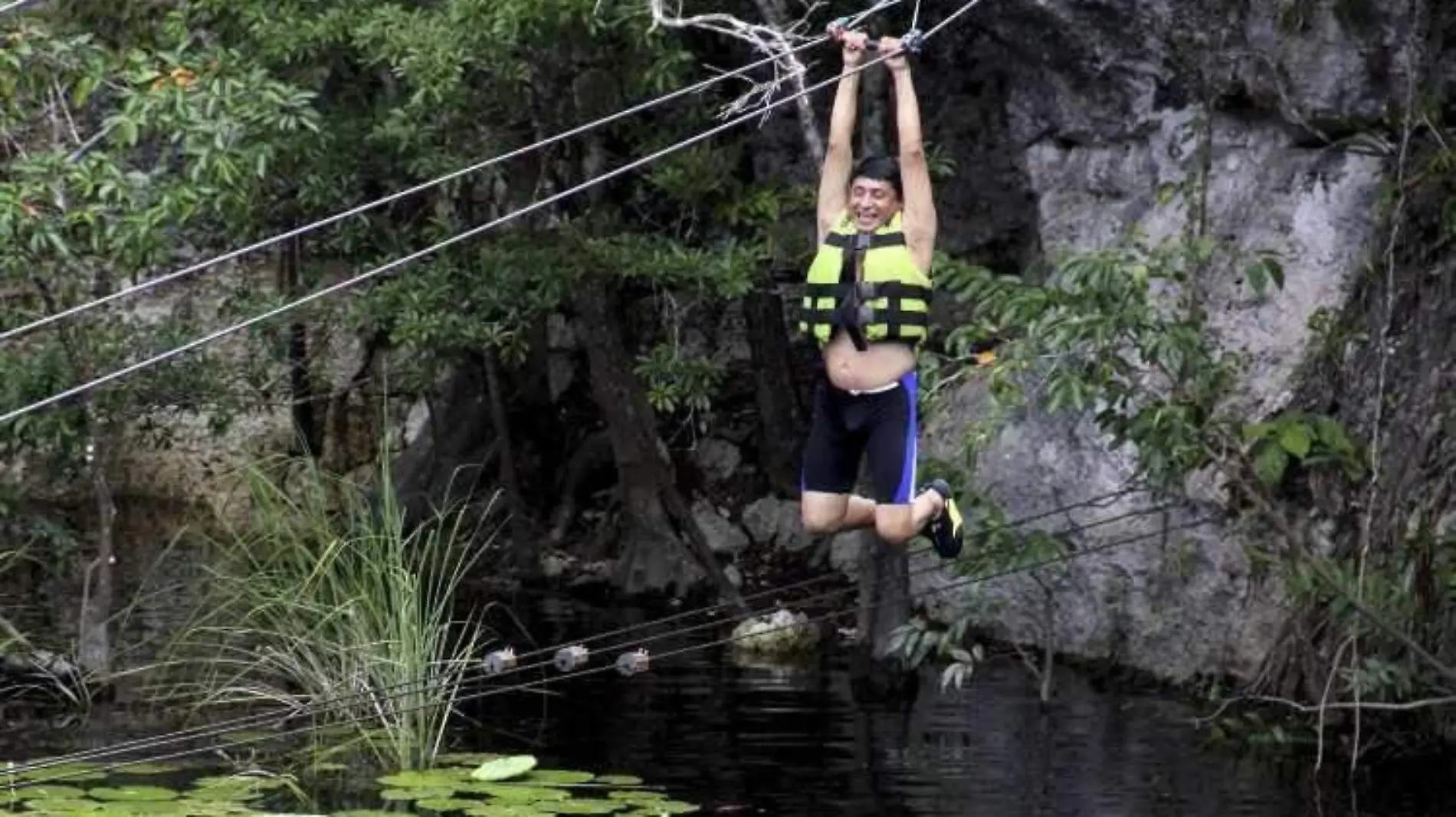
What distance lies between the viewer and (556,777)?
33.5 feet

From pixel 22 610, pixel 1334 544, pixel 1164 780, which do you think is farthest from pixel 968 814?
pixel 22 610

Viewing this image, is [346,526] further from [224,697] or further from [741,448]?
[741,448]

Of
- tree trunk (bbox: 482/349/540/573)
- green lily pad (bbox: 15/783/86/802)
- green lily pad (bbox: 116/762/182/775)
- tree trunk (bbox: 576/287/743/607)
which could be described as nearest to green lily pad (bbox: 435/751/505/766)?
green lily pad (bbox: 116/762/182/775)

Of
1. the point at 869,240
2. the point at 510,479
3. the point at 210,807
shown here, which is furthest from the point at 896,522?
the point at 510,479

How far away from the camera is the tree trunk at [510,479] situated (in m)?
15.7

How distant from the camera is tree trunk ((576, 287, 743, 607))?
46.2 ft

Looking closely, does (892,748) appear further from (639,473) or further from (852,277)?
(639,473)

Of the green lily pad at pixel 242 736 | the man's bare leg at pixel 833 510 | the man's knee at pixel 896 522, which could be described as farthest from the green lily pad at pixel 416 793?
the man's knee at pixel 896 522

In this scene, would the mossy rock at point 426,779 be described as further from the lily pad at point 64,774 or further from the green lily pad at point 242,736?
the lily pad at point 64,774

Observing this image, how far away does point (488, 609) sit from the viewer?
48.9 feet

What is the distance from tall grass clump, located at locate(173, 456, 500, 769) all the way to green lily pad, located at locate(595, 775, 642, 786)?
2.23 ft

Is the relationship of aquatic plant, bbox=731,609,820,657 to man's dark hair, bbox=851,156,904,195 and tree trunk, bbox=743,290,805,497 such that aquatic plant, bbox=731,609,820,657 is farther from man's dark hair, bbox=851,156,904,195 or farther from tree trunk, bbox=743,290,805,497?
man's dark hair, bbox=851,156,904,195

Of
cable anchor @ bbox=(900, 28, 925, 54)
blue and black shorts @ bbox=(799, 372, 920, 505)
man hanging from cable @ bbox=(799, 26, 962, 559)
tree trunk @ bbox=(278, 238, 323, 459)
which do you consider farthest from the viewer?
tree trunk @ bbox=(278, 238, 323, 459)

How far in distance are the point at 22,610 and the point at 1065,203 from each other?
5980 mm
